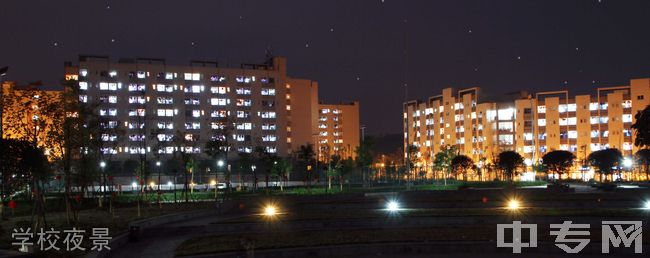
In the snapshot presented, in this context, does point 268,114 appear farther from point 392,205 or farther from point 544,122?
point 392,205

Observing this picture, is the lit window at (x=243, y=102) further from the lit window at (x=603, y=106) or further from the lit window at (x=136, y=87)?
the lit window at (x=603, y=106)

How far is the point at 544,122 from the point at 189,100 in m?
71.3

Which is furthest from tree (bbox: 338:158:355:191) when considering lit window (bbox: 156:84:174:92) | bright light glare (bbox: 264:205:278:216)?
lit window (bbox: 156:84:174:92)

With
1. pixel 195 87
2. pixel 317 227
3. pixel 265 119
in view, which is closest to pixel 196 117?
pixel 195 87

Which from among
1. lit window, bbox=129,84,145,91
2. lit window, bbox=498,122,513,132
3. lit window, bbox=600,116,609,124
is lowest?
lit window, bbox=498,122,513,132

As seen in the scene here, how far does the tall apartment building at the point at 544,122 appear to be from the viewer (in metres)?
115

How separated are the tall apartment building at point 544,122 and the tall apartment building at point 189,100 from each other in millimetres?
31344

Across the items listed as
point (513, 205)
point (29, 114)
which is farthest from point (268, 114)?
point (29, 114)

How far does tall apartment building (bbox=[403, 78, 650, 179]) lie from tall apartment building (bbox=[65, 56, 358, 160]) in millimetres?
31344

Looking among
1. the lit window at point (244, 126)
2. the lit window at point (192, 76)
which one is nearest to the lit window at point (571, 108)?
the lit window at point (244, 126)

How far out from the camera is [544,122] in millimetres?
123000

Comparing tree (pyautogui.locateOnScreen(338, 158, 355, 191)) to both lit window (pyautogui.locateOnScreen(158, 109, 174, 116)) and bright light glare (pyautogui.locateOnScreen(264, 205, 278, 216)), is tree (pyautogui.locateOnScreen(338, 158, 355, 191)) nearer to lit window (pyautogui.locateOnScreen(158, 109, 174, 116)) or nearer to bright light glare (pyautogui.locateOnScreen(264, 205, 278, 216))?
bright light glare (pyautogui.locateOnScreen(264, 205, 278, 216))

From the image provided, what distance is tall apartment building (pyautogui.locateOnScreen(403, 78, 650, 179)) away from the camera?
377 feet

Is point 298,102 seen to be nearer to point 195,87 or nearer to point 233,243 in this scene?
point 195,87
